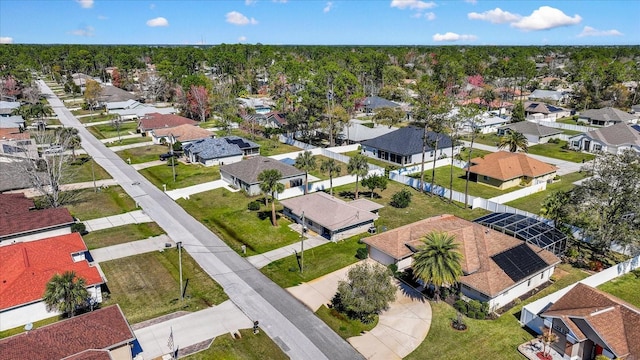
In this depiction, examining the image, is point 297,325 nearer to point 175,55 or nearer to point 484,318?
point 484,318

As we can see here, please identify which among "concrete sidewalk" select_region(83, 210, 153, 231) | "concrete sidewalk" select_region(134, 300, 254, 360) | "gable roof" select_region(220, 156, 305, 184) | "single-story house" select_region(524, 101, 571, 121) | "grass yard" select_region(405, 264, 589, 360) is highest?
"single-story house" select_region(524, 101, 571, 121)

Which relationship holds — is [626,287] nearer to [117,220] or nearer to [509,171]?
[509,171]

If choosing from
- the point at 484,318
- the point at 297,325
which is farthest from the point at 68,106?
the point at 484,318

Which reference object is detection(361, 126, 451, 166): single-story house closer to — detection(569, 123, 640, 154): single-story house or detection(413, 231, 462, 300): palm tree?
detection(569, 123, 640, 154): single-story house

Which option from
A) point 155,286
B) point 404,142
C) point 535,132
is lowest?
point 155,286

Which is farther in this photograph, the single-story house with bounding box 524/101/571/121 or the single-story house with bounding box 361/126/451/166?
the single-story house with bounding box 524/101/571/121

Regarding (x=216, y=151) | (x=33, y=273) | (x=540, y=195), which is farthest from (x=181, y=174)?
(x=540, y=195)

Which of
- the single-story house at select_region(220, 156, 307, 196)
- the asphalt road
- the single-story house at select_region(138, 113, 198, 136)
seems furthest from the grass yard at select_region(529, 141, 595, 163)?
the single-story house at select_region(138, 113, 198, 136)
